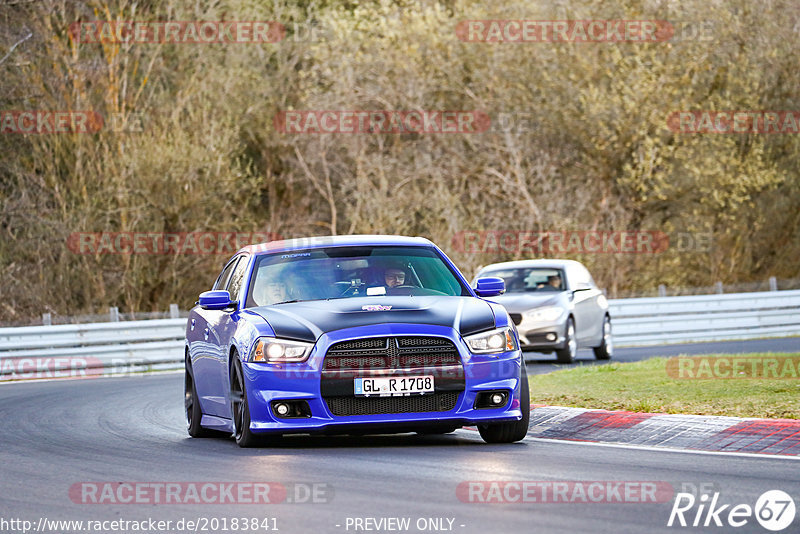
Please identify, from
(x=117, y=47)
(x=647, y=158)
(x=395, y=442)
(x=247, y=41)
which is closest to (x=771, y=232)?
(x=647, y=158)

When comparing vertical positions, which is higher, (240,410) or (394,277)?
(394,277)

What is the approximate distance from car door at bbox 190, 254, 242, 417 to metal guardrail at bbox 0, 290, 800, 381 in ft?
43.4

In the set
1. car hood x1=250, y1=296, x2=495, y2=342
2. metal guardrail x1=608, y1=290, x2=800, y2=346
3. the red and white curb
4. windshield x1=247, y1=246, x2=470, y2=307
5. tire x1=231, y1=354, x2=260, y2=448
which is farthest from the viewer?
metal guardrail x1=608, y1=290, x2=800, y2=346

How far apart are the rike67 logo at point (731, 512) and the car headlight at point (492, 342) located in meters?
3.02

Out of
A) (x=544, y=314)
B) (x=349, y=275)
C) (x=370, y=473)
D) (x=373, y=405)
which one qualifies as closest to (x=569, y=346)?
(x=544, y=314)

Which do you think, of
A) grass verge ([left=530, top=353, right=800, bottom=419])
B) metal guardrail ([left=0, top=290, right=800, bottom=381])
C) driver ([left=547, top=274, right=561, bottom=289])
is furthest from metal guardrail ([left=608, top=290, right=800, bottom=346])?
grass verge ([left=530, top=353, right=800, bottom=419])

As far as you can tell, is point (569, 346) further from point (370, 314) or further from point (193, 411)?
point (370, 314)

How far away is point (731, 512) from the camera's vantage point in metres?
7.42

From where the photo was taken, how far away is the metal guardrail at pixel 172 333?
85.7 ft

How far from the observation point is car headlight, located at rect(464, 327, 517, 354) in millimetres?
10781

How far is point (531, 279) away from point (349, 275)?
13.2m

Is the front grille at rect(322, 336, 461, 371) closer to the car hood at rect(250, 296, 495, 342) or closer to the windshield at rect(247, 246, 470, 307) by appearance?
the car hood at rect(250, 296, 495, 342)

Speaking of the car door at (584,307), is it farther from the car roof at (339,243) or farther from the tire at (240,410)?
the tire at (240,410)

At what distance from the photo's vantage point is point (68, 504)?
27.6ft
